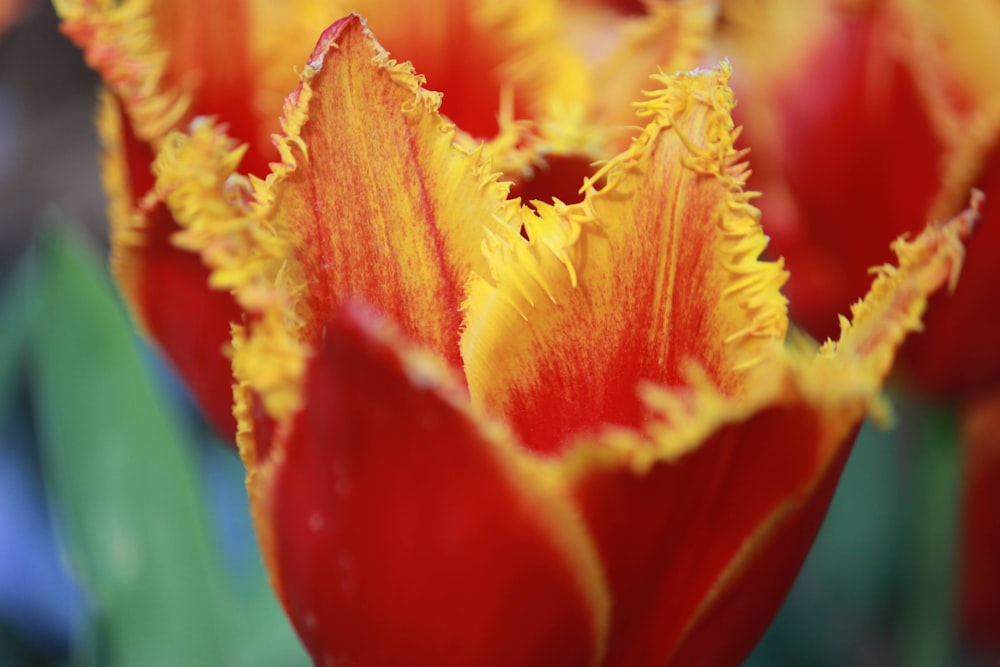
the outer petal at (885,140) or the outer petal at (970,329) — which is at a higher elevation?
the outer petal at (885,140)

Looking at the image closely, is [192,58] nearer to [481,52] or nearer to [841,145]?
[481,52]

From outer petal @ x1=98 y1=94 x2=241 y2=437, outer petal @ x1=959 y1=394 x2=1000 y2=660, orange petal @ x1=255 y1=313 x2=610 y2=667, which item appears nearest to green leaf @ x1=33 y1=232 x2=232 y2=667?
outer petal @ x1=98 y1=94 x2=241 y2=437

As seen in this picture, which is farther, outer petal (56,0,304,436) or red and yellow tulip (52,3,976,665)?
outer petal (56,0,304,436)

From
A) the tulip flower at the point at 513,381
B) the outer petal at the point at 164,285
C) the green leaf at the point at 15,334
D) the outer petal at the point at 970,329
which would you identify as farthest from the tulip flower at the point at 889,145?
the green leaf at the point at 15,334

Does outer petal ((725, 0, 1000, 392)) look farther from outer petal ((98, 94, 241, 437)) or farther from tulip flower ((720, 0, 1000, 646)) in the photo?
outer petal ((98, 94, 241, 437))

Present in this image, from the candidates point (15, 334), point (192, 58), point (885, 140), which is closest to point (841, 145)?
point (885, 140)

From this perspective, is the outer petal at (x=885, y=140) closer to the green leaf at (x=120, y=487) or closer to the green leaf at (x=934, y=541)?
the green leaf at (x=934, y=541)

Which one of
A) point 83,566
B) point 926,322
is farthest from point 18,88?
point 926,322
